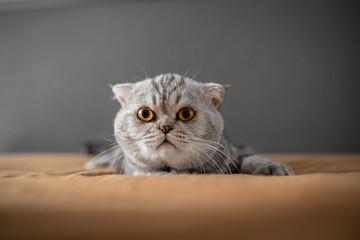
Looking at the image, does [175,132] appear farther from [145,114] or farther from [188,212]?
[188,212]

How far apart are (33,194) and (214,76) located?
261 cm

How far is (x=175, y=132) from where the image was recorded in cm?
97

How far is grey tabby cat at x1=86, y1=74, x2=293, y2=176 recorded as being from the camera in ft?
3.21

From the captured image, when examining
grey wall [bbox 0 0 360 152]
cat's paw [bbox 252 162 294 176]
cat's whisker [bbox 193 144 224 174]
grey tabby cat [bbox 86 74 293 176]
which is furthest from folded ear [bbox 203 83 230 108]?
grey wall [bbox 0 0 360 152]

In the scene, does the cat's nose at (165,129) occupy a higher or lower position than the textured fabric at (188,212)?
higher

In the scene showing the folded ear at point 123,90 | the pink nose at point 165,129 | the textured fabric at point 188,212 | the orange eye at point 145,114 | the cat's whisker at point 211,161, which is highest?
the folded ear at point 123,90

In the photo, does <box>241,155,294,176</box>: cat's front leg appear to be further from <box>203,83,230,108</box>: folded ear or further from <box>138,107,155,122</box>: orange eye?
<box>138,107,155,122</box>: orange eye
